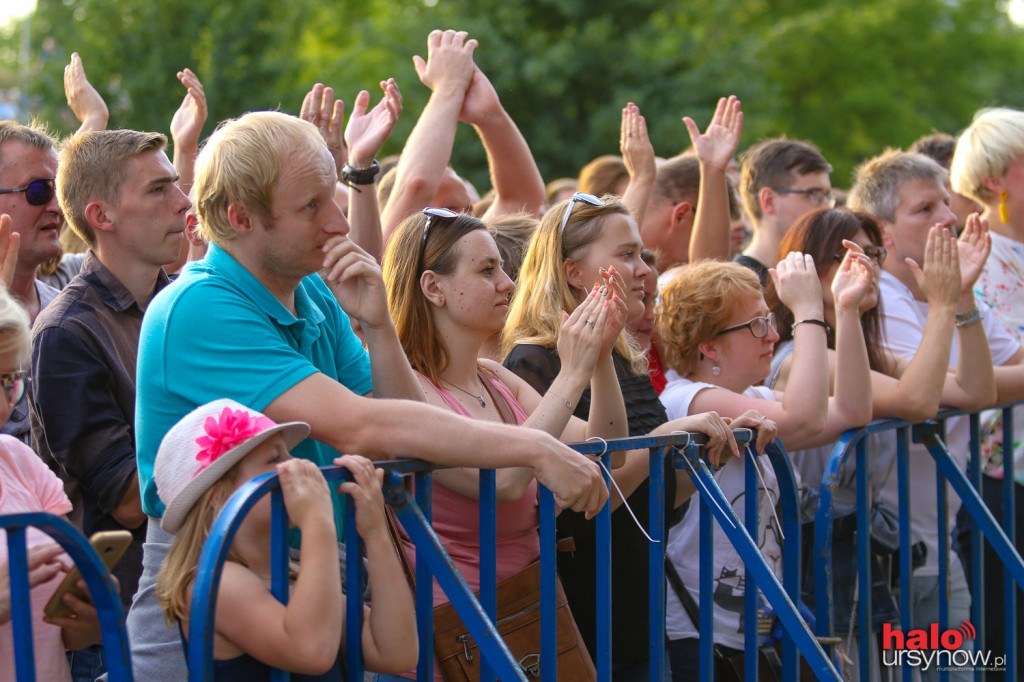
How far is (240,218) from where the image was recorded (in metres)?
2.47

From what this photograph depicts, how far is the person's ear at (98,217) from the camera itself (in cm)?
322

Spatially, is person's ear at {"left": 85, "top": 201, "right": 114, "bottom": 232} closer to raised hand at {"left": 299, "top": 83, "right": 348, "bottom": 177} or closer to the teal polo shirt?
the teal polo shirt

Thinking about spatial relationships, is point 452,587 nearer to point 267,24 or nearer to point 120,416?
point 120,416

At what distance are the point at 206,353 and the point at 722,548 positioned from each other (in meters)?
1.91

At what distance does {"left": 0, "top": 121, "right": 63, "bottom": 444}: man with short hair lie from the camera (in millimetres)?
3656

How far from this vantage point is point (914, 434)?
4.25 m

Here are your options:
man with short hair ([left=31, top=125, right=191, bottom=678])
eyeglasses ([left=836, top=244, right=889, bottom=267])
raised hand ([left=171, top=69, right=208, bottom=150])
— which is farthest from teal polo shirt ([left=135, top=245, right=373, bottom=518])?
eyeglasses ([left=836, top=244, right=889, bottom=267])

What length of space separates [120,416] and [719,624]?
192cm

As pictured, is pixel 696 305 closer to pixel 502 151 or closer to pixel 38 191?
pixel 502 151

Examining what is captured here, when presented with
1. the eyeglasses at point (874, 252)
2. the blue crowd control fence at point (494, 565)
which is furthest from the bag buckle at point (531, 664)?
the eyeglasses at point (874, 252)

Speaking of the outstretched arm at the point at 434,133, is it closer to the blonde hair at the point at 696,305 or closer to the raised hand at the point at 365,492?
the blonde hair at the point at 696,305

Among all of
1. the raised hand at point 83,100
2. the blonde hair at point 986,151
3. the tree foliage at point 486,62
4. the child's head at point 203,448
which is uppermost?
the tree foliage at point 486,62

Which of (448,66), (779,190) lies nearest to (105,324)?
(448,66)

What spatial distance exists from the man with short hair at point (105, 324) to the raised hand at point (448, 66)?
1297 millimetres
